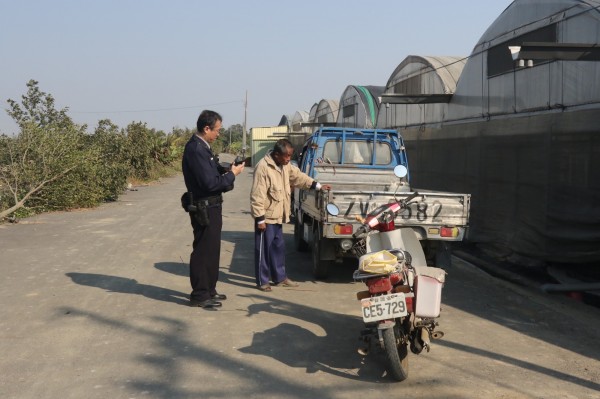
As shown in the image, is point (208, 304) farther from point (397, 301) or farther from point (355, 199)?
point (397, 301)

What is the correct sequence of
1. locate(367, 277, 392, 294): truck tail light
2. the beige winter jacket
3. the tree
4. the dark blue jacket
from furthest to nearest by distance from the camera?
the tree, the beige winter jacket, the dark blue jacket, locate(367, 277, 392, 294): truck tail light

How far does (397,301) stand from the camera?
4188 mm

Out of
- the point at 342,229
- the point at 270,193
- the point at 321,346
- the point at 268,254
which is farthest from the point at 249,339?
the point at 270,193

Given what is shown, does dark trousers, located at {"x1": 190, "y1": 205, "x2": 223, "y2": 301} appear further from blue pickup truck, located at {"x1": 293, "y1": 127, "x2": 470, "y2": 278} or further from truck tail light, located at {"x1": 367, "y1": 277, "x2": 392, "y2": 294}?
truck tail light, located at {"x1": 367, "y1": 277, "x2": 392, "y2": 294}

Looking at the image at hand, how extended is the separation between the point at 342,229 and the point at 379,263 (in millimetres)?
2730

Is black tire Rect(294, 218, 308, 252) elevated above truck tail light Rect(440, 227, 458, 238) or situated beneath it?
situated beneath

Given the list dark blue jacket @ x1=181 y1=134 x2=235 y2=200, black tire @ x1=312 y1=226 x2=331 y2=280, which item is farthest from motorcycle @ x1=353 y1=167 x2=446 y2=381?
black tire @ x1=312 y1=226 x2=331 y2=280

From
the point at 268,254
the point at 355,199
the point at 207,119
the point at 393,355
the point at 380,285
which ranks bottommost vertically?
the point at 393,355

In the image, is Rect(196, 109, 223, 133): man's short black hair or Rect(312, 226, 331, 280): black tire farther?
Rect(312, 226, 331, 280): black tire

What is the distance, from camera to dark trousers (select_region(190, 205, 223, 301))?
6.36 metres

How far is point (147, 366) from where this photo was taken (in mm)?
4559

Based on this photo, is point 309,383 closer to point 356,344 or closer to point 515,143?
point 356,344

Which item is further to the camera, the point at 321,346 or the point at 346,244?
the point at 346,244

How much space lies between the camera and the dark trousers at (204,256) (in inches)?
250
